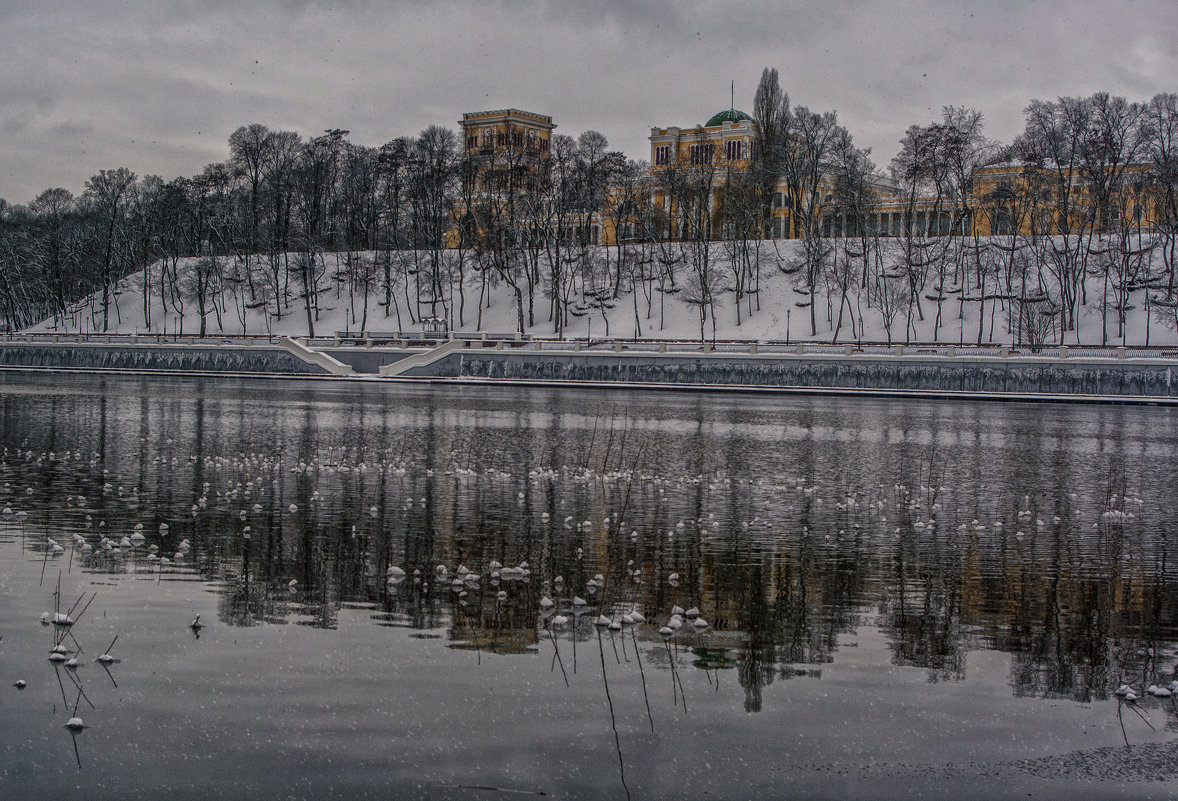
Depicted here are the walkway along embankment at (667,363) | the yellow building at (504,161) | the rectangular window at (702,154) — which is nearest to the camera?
the walkway along embankment at (667,363)

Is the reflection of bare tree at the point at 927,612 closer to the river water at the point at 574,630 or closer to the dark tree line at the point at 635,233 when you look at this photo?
the river water at the point at 574,630

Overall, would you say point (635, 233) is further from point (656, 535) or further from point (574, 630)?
point (574, 630)

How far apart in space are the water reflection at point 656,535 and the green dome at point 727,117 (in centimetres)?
9364

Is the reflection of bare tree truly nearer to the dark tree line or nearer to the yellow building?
the dark tree line

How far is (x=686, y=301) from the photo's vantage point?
86312 mm


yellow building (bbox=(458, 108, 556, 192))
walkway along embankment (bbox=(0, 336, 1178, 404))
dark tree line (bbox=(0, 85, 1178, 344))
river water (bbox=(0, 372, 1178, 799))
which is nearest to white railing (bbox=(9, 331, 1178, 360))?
walkway along embankment (bbox=(0, 336, 1178, 404))

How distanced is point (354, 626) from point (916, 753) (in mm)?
5400

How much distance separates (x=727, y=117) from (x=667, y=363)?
62422mm

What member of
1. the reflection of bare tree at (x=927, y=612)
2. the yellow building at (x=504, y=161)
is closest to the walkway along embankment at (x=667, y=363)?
the yellow building at (x=504, y=161)

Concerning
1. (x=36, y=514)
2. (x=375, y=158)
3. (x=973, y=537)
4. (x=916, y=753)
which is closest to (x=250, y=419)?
(x=36, y=514)

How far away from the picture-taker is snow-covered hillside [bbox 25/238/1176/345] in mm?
78875

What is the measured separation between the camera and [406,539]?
15148mm

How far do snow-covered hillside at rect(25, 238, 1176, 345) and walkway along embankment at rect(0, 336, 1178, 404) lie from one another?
23.2 feet

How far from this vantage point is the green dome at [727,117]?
4812 inches
